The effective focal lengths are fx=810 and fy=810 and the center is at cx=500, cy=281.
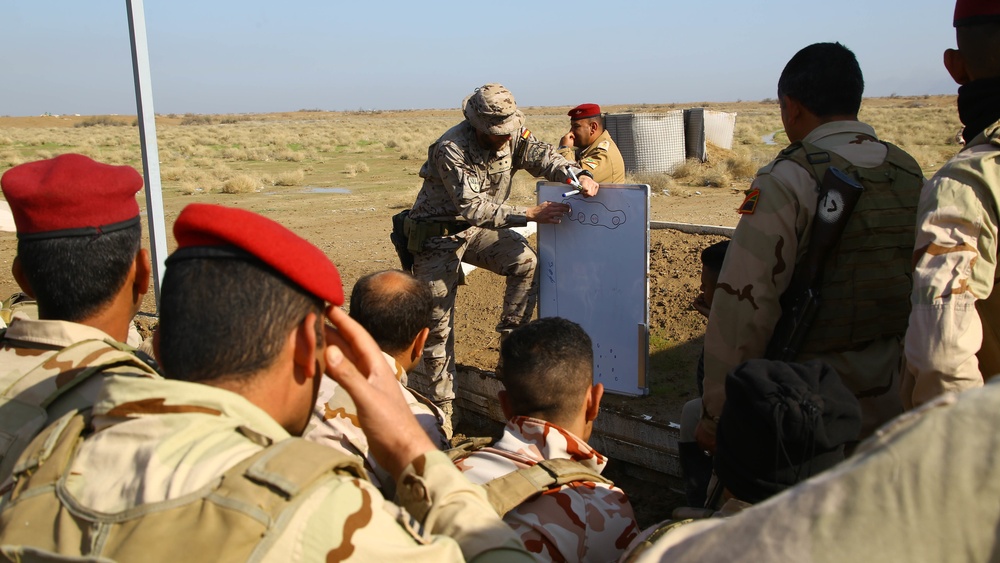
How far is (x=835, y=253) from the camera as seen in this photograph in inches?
113

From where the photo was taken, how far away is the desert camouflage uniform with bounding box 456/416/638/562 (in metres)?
2.06

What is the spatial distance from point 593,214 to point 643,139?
1437 cm

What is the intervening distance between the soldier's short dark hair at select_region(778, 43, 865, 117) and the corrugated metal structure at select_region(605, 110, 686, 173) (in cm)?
1592

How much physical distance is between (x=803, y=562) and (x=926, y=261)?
174 centimetres

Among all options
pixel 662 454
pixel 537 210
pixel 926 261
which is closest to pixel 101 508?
pixel 926 261

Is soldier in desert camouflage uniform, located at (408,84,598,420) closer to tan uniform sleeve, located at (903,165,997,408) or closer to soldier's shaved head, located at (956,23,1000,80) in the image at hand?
soldier's shaved head, located at (956,23,1000,80)

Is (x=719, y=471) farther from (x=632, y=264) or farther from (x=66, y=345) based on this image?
(x=632, y=264)

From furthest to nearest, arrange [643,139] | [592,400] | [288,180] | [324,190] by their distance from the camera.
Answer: [288,180], [324,190], [643,139], [592,400]

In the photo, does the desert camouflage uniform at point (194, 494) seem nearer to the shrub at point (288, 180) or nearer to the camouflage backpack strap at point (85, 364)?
the camouflage backpack strap at point (85, 364)

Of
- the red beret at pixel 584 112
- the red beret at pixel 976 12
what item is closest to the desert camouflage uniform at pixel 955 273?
the red beret at pixel 976 12

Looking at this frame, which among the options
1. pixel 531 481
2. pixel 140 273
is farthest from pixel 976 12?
pixel 140 273

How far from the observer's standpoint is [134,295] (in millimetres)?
2371

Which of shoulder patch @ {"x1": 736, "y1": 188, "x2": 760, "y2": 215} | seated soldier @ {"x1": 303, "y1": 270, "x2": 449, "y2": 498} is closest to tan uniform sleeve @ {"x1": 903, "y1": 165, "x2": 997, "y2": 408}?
shoulder patch @ {"x1": 736, "y1": 188, "x2": 760, "y2": 215}

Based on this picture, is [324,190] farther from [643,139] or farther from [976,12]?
[976,12]
